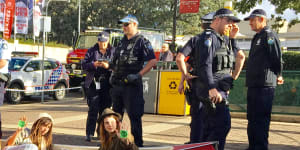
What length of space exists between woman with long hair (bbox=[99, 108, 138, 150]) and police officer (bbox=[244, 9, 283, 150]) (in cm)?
202

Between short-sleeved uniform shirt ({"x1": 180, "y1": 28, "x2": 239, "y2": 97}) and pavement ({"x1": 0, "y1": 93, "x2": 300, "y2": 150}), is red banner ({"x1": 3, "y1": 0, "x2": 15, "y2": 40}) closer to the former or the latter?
pavement ({"x1": 0, "y1": 93, "x2": 300, "y2": 150})

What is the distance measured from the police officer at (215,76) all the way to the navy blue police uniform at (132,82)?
1.20 metres

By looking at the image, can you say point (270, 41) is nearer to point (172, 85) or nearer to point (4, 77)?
point (4, 77)

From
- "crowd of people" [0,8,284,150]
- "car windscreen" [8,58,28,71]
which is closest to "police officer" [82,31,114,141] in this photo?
"crowd of people" [0,8,284,150]

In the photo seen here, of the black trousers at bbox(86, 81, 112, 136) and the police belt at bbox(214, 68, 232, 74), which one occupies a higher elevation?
the police belt at bbox(214, 68, 232, 74)

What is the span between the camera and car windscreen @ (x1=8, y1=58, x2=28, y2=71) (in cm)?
1395

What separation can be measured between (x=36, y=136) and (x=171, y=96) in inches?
239

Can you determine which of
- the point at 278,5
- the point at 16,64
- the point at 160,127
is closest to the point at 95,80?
the point at 160,127

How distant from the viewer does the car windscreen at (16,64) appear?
13.9m

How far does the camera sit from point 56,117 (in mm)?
9094

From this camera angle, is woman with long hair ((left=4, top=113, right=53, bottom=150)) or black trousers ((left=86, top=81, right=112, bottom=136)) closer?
woman with long hair ((left=4, top=113, right=53, bottom=150))

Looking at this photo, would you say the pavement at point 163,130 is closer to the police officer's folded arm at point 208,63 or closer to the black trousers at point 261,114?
the black trousers at point 261,114

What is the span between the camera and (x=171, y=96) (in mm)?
9789

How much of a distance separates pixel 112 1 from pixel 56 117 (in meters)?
42.2
